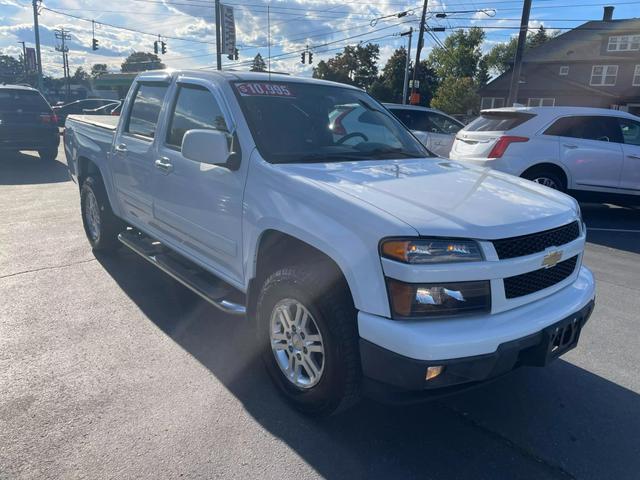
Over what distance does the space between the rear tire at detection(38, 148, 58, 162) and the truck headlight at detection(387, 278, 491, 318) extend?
13.2 metres

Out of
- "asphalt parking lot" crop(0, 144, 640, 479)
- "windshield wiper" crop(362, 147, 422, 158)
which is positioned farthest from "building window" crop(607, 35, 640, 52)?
"windshield wiper" crop(362, 147, 422, 158)

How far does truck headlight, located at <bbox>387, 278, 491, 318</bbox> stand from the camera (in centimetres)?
226

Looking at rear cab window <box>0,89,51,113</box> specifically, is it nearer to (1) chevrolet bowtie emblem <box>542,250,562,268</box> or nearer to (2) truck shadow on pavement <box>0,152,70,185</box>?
(2) truck shadow on pavement <box>0,152,70,185</box>

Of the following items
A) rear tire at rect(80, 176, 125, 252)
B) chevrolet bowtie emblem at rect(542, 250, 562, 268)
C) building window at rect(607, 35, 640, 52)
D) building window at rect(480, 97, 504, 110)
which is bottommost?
rear tire at rect(80, 176, 125, 252)

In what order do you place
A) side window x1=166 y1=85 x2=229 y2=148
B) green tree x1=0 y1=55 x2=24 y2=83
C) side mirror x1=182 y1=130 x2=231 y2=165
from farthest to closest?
green tree x1=0 y1=55 x2=24 y2=83 < side window x1=166 y1=85 x2=229 y2=148 < side mirror x1=182 y1=130 x2=231 y2=165

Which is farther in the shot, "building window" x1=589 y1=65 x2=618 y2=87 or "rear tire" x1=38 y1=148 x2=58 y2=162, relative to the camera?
"building window" x1=589 y1=65 x2=618 y2=87

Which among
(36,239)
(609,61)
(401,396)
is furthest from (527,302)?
(609,61)

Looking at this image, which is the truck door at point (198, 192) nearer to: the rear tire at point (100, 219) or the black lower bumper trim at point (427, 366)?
the black lower bumper trim at point (427, 366)

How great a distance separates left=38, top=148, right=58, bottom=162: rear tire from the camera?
13055 millimetres

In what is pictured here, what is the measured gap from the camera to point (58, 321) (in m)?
3.99

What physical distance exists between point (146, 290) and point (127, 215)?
784mm

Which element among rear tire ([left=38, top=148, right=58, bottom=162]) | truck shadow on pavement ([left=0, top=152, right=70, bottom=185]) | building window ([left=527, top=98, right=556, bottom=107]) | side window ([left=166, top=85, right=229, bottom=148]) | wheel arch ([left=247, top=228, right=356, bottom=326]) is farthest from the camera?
building window ([left=527, top=98, right=556, bottom=107])

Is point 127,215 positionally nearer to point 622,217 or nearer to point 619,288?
point 619,288

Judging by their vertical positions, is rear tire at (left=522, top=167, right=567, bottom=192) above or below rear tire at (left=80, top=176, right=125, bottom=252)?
above
